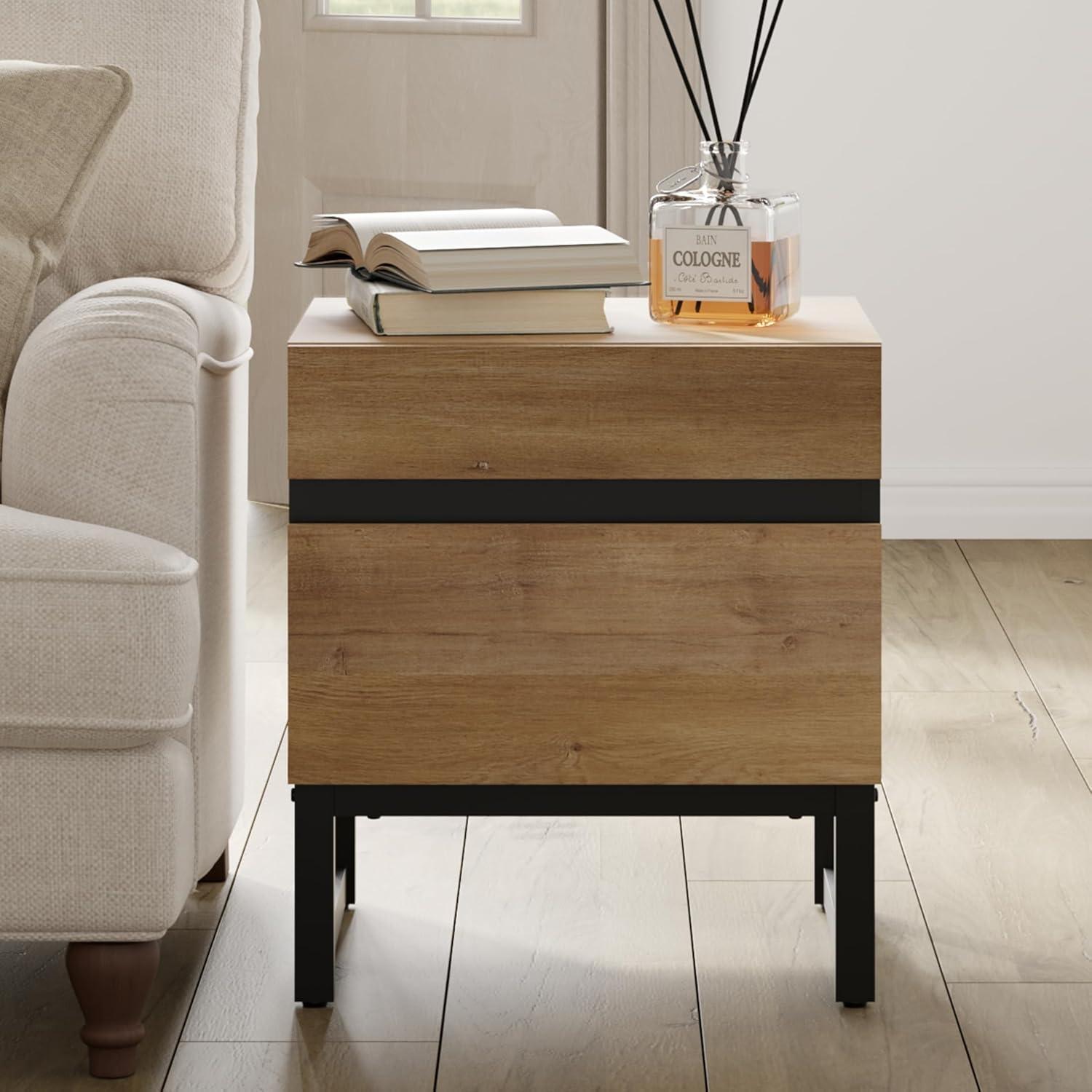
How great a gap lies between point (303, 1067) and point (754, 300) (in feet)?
2.38

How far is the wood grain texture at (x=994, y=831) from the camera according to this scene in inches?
59.5

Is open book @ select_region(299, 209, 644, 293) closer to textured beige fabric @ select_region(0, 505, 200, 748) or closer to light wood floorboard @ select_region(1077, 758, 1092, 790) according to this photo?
textured beige fabric @ select_region(0, 505, 200, 748)

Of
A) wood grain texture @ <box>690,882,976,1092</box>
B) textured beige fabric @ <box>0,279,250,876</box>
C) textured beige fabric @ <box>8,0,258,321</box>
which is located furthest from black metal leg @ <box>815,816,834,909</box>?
textured beige fabric @ <box>8,0,258,321</box>

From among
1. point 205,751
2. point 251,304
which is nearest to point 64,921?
point 205,751

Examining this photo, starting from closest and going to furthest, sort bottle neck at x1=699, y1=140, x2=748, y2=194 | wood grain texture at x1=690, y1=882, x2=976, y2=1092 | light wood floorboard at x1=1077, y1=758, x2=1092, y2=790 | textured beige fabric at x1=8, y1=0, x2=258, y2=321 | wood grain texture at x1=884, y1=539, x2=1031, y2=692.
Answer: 1. wood grain texture at x1=690, y1=882, x2=976, y2=1092
2. bottle neck at x1=699, y1=140, x2=748, y2=194
3. textured beige fabric at x1=8, y1=0, x2=258, y2=321
4. light wood floorboard at x1=1077, y1=758, x2=1092, y2=790
5. wood grain texture at x1=884, y1=539, x2=1031, y2=692

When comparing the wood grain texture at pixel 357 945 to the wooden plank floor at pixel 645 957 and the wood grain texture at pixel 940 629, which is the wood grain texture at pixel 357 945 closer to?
the wooden plank floor at pixel 645 957

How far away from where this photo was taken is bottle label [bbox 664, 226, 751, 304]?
4.50 ft

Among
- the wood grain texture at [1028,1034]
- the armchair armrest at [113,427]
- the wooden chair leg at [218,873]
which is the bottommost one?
the wood grain texture at [1028,1034]

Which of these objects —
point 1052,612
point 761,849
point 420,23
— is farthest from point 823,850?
point 420,23

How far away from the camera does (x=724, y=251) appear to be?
1379 mm

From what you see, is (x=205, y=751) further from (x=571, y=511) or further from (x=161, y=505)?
(x=571, y=511)

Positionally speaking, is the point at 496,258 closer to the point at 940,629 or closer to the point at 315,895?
the point at 315,895

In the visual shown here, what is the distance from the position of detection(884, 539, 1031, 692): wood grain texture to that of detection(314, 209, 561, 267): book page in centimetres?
97

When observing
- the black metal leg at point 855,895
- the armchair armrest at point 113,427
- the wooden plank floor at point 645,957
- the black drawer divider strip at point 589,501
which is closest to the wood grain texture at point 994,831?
the wooden plank floor at point 645,957
